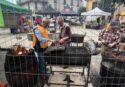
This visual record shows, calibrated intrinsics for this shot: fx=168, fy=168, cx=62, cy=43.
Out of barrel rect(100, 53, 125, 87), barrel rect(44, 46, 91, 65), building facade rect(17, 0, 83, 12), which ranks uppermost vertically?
building facade rect(17, 0, 83, 12)

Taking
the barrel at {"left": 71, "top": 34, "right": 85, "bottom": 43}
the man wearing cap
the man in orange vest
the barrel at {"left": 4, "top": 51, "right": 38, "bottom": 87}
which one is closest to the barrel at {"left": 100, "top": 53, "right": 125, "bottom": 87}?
the man wearing cap

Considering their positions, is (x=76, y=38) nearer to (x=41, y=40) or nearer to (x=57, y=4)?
(x=41, y=40)

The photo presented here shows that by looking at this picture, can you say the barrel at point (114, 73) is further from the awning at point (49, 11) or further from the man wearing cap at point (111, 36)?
the awning at point (49, 11)

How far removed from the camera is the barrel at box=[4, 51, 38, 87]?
3467mm

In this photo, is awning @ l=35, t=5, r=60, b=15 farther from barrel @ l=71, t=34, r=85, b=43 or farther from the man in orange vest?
barrel @ l=71, t=34, r=85, b=43

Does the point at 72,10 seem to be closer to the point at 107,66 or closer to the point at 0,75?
the point at 107,66

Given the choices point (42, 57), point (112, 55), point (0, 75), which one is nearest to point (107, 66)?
point (112, 55)

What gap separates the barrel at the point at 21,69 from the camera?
347 centimetres

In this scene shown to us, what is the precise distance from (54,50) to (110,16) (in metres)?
1.61

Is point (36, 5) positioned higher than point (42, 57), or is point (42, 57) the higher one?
point (36, 5)

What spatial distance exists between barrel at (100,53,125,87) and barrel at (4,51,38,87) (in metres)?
1.55

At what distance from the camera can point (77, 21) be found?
127 inches

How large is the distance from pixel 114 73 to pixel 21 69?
1.96 metres

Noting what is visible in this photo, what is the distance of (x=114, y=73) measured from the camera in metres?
3.57
